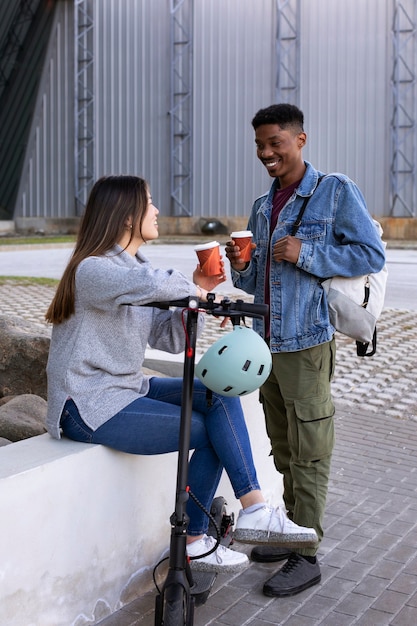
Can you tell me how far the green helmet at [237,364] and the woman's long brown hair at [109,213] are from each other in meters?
0.69

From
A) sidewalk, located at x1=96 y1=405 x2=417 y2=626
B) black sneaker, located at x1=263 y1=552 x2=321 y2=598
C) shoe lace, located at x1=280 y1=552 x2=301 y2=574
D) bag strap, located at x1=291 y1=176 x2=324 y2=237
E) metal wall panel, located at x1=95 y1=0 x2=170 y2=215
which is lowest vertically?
sidewalk, located at x1=96 y1=405 x2=417 y2=626

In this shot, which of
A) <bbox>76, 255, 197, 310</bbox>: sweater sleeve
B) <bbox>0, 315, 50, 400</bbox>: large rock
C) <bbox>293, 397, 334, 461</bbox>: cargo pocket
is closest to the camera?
<bbox>76, 255, 197, 310</bbox>: sweater sleeve

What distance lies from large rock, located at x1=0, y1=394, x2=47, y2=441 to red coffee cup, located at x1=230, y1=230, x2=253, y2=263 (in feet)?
4.46

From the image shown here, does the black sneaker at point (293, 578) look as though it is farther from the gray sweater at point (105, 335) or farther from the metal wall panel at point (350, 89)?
the metal wall panel at point (350, 89)

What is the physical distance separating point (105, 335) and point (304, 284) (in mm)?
871

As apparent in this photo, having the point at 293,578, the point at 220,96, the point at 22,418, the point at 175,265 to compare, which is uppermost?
the point at 220,96

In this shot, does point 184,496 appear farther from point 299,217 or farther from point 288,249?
point 299,217

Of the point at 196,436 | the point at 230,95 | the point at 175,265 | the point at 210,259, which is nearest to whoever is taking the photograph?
the point at 210,259

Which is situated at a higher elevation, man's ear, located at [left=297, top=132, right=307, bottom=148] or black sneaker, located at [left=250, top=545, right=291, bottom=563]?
man's ear, located at [left=297, top=132, right=307, bottom=148]

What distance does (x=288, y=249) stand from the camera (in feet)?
11.8

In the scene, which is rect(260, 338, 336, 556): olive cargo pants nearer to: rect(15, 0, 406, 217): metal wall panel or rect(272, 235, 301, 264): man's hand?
rect(272, 235, 301, 264): man's hand

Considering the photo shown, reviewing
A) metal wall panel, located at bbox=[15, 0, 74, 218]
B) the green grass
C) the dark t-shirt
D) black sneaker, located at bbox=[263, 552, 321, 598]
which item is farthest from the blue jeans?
metal wall panel, located at bbox=[15, 0, 74, 218]

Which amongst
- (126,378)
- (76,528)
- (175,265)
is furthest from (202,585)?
(175,265)

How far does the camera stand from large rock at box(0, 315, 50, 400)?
16.9 feet
